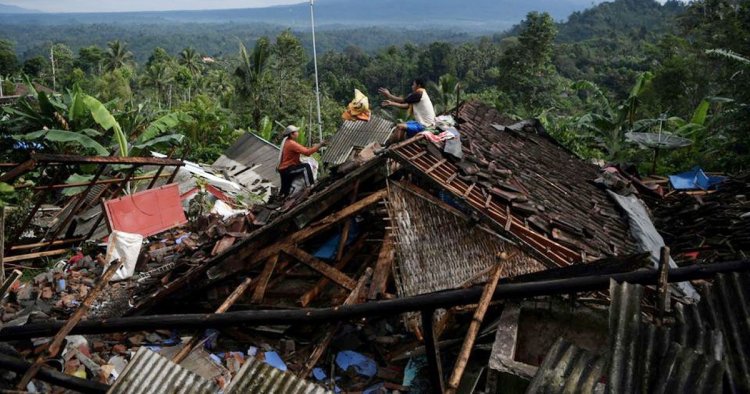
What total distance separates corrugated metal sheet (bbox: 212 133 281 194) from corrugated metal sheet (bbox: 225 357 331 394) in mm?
10397

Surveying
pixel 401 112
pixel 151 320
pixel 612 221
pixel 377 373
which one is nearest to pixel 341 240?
pixel 377 373

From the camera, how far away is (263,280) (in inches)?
235

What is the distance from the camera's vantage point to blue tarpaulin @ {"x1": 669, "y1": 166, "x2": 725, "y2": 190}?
10.8m

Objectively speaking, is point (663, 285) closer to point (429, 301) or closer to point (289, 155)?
point (429, 301)

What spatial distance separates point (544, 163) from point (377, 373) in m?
5.59

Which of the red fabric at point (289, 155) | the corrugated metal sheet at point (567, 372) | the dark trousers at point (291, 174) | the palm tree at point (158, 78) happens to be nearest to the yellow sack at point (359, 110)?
the red fabric at point (289, 155)

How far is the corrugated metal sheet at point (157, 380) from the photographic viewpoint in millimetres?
2611

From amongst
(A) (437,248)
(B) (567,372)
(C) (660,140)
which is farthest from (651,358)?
(C) (660,140)

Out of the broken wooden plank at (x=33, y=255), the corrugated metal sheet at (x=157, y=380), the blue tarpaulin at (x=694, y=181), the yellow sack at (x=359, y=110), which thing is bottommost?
the broken wooden plank at (x=33, y=255)

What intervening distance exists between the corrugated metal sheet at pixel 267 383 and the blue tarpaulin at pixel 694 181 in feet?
34.8

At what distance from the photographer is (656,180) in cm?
→ 1160

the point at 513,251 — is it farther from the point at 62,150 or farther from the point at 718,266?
the point at 62,150

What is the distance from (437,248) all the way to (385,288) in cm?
76

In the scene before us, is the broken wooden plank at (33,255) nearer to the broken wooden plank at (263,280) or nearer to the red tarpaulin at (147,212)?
the red tarpaulin at (147,212)
